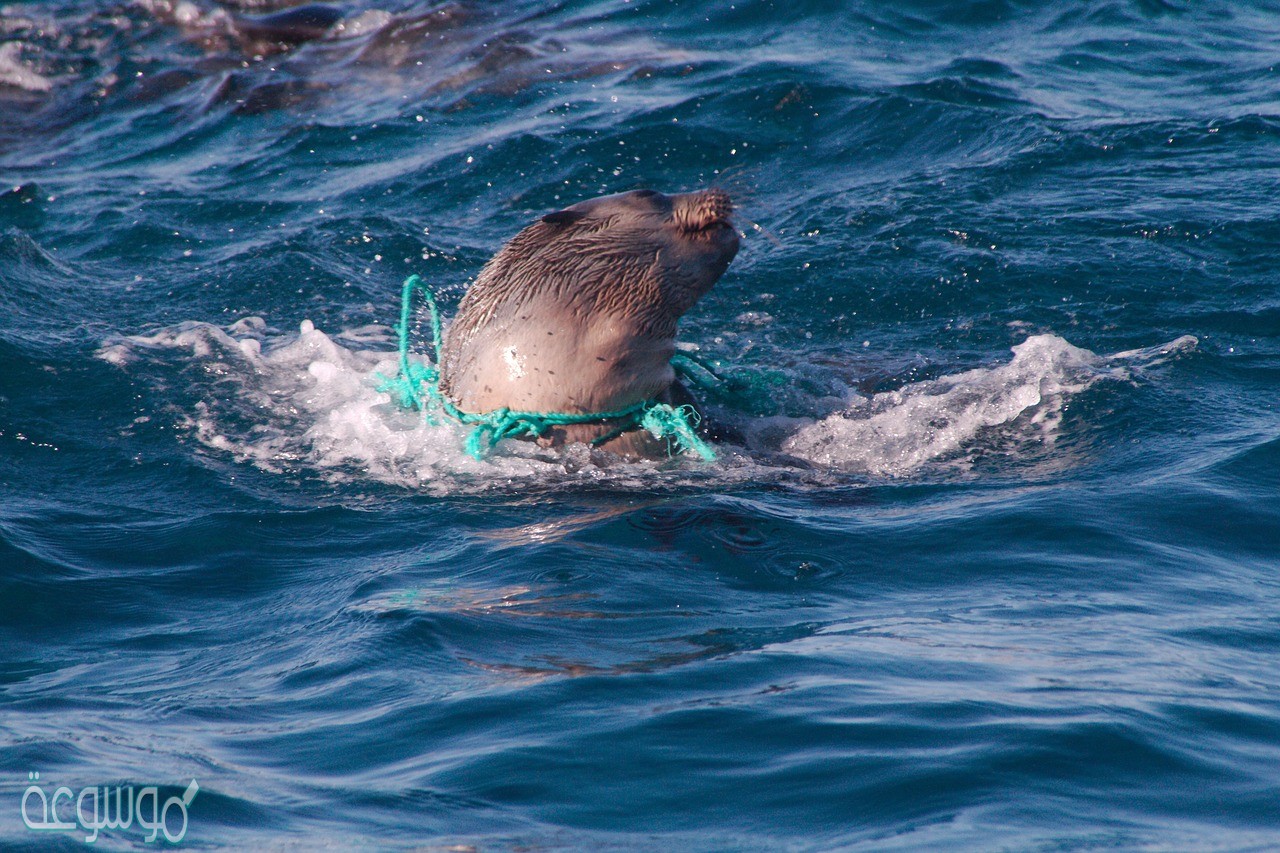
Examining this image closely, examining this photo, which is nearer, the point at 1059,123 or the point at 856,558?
the point at 856,558

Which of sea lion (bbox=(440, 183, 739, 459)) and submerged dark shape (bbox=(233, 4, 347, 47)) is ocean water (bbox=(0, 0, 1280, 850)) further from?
submerged dark shape (bbox=(233, 4, 347, 47))

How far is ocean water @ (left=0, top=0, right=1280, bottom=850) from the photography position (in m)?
3.70

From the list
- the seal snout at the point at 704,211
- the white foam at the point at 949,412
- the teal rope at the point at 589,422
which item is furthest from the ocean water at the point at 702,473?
the seal snout at the point at 704,211

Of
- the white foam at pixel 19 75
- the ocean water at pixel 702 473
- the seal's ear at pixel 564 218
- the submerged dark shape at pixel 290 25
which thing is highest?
the submerged dark shape at pixel 290 25

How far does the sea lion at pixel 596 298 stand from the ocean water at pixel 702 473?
375mm

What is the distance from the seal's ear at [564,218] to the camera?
6059 mm

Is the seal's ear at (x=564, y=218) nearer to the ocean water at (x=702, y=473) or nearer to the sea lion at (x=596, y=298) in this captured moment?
the sea lion at (x=596, y=298)

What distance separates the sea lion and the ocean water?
37cm

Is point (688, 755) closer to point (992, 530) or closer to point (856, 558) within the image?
point (856, 558)

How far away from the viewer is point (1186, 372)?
7270 millimetres

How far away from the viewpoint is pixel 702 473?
6203mm

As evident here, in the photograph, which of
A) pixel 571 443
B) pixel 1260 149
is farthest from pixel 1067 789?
pixel 1260 149

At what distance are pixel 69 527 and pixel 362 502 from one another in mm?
1215

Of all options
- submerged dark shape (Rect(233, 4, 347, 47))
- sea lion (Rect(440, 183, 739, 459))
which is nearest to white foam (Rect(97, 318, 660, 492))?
sea lion (Rect(440, 183, 739, 459))
